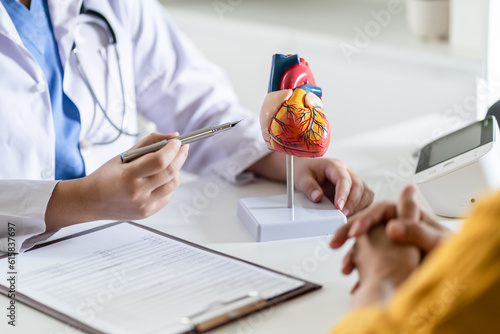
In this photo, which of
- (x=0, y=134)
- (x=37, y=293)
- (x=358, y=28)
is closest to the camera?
(x=37, y=293)

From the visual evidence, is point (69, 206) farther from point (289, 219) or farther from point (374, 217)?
point (374, 217)

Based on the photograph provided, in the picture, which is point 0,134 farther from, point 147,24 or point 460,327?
point 460,327

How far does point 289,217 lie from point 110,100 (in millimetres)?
528

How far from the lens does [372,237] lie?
26.6 inches

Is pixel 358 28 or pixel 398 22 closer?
pixel 358 28

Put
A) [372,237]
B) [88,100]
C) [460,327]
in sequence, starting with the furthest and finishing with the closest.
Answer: [88,100] < [372,237] < [460,327]

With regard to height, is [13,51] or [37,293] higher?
[13,51]

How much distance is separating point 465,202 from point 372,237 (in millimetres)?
349

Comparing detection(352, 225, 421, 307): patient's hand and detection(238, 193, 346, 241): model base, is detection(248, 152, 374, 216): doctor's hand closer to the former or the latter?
detection(238, 193, 346, 241): model base

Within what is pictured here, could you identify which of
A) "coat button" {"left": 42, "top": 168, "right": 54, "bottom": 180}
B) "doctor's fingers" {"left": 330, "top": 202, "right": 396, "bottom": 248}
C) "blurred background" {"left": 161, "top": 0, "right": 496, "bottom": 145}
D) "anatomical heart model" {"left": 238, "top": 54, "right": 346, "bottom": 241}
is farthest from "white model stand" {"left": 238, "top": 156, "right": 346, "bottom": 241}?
"blurred background" {"left": 161, "top": 0, "right": 496, "bottom": 145}

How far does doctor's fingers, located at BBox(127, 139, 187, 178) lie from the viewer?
2.84 ft

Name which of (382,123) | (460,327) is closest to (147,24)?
(460,327)

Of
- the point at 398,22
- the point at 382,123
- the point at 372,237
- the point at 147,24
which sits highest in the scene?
the point at 147,24

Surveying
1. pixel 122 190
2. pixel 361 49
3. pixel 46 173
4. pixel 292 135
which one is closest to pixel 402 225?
pixel 292 135
